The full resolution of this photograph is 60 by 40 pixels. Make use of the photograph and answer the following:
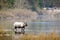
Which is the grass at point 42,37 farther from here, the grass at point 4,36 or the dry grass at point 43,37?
the grass at point 4,36

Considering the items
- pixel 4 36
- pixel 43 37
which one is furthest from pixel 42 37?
pixel 4 36

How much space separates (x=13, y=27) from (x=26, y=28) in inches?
6.7

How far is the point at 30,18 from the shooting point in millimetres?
3812

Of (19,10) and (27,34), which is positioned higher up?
(19,10)

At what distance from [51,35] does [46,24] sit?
162mm

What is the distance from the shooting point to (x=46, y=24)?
12.3 feet

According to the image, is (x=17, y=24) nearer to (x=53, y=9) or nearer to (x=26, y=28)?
(x=26, y=28)

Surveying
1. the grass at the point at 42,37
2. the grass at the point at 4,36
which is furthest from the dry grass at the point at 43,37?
the grass at the point at 4,36

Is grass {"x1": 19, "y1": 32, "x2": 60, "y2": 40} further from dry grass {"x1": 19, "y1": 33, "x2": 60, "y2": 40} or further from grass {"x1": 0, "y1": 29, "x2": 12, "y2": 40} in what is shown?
grass {"x1": 0, "y1": 29, "x2": 12, "y2": 40}

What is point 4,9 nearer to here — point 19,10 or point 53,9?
point 19,10

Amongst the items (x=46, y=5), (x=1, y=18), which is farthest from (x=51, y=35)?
(x=1, y=18)

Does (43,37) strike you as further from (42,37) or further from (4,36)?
(4,36)

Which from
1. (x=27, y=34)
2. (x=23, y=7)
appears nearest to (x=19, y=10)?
(x=23, y=7)

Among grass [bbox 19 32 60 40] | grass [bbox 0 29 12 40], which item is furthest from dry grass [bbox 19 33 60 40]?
grass [bbox 0 29 12 40]
